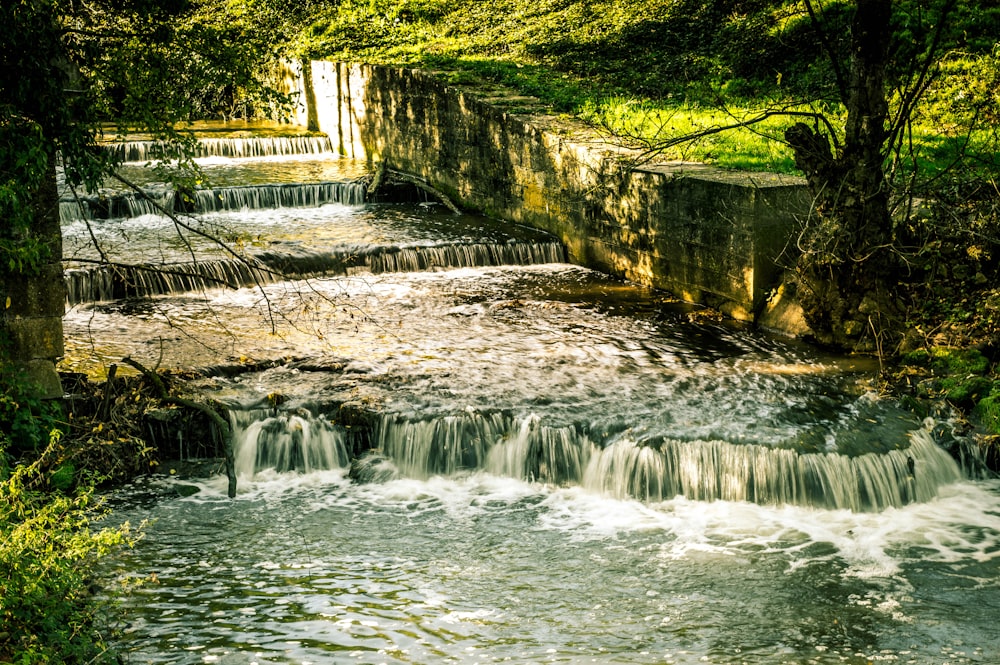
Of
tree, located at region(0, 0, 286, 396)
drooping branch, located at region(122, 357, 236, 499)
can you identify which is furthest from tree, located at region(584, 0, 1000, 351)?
drooping branch, located at region(122, 357, 236, 499)

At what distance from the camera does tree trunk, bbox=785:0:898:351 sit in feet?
31.6

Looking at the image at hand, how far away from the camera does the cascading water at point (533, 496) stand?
20.7ft


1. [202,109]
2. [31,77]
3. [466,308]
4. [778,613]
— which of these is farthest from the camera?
[202,109]

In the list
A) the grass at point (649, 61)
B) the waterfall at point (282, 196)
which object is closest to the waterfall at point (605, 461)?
the grass at point (649, 61)

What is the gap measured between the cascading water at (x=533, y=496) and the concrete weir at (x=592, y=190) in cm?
68

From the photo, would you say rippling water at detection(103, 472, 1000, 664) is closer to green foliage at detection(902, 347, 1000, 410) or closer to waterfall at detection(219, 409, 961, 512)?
waterfall at detection(219, 409, 961, 512)

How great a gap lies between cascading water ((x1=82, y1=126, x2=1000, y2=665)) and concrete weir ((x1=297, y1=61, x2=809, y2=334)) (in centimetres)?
68

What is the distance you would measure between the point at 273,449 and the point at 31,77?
3.41 m

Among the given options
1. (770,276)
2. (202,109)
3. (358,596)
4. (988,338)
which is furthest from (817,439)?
(202,109)

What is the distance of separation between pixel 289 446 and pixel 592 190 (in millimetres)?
4129

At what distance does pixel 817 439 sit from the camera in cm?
854

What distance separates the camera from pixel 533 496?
27.5 feet

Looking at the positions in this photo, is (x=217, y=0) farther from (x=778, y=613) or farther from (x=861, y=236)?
(x=778, y=613)

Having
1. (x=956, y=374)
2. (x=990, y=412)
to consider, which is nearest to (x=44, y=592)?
(x=990, y=412)
